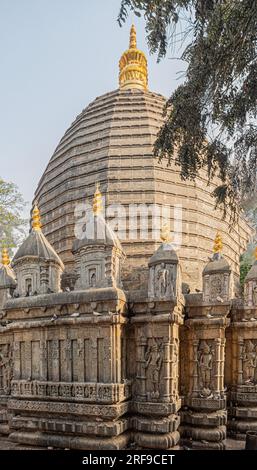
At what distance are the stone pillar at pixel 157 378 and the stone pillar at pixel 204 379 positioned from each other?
0.66 meters

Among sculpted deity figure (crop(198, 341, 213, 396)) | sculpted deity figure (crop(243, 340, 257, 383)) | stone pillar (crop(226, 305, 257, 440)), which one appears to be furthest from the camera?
sculpted deity figure (crop(243, 340, 257, 383))

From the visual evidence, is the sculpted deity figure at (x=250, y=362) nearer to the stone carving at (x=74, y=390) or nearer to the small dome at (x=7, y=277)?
the stone carving at (x=74, y=390)

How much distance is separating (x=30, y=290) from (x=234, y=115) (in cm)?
702

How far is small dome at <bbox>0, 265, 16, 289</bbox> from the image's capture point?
10.8m

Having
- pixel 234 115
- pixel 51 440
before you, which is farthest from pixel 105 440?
pixel 234 115

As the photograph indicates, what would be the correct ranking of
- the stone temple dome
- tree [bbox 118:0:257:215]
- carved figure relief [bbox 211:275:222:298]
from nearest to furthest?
tree [bbox 118:0:257:215] < carved figure relief [bbox 211:275:222:298] < the stone temple dome

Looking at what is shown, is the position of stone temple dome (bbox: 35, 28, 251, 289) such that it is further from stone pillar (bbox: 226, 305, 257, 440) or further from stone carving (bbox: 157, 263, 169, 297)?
stone carving (bbox: 157, 263, 169, 297)

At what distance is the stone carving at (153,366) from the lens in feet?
27.0

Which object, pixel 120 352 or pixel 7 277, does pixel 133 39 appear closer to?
pixel 7 277

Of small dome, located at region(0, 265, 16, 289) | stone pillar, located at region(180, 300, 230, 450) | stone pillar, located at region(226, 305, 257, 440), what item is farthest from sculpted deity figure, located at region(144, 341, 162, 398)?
small dome, located at region(0, 265, 16, 289)

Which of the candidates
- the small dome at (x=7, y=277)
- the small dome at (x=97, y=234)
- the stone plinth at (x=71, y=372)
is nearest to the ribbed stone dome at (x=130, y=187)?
the small dome at (x=97, y=234)
